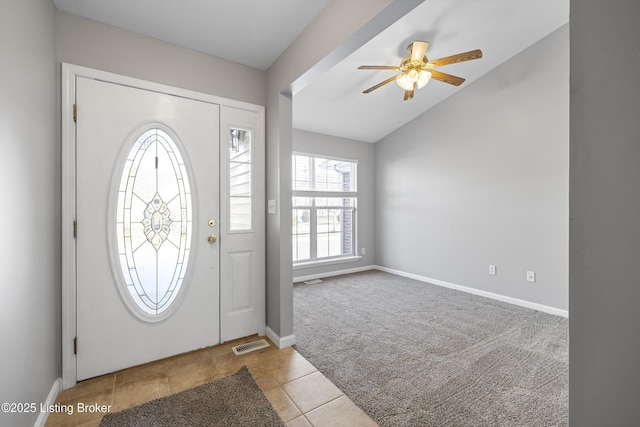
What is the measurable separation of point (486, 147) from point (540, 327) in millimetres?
2287

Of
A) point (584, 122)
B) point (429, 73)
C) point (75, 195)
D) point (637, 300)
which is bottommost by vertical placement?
point (637, 300)

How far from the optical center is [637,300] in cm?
68

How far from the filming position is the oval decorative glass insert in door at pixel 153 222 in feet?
6.54

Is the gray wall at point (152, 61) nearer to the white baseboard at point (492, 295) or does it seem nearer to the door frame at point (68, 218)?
the door frame at point (68, 218)

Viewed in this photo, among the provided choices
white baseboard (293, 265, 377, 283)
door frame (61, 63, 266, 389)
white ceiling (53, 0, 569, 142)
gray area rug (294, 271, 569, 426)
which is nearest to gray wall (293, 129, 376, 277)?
white baseboard (293, 265, 377, 283)

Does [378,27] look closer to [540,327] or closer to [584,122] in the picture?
[584,122]

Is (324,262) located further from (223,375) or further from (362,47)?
(362,47)

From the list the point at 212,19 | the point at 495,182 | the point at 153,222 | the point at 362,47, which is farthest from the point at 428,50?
the point at 153,222

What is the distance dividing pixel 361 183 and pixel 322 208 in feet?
3.21

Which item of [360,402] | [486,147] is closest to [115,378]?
[360,402]

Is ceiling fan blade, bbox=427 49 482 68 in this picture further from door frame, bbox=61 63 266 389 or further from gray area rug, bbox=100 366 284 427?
gray area rug, bbox=100 366 284 427

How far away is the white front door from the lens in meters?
1.86

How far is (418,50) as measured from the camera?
8.52 ft

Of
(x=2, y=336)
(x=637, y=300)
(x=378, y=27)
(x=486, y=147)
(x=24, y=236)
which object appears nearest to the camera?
(x=637, y=300)
